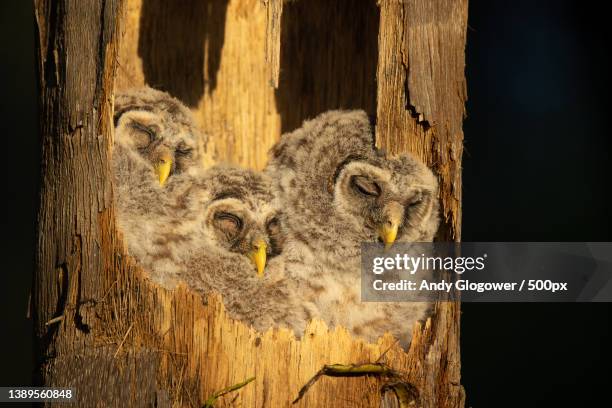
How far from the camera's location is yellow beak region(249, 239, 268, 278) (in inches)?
123

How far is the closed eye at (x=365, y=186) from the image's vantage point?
3.05 m

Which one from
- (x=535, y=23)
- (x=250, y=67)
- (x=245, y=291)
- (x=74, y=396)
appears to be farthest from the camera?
(x=535, y=23)

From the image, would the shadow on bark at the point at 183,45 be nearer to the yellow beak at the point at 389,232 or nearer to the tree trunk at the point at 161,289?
the tree trunk at the point at 161,289

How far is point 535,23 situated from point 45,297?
266 cm

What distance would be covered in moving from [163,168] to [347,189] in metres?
0.80

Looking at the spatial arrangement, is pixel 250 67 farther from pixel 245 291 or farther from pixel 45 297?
pixel 45 297

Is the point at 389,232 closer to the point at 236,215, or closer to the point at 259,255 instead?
the point at 259,255

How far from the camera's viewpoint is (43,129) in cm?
279

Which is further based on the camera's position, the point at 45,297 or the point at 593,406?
the point at 593,406

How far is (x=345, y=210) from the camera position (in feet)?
10.3

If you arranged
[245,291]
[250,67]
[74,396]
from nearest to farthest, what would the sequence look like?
[74,396] < [245,291] < [250,67]

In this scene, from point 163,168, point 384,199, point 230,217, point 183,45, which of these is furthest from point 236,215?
point 183,45

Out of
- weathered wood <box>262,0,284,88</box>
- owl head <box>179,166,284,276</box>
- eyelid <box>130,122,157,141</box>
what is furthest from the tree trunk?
eyelid <box>130,122,157,141</box>

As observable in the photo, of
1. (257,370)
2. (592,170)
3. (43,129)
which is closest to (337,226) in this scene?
(257,370)
